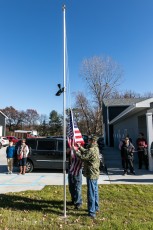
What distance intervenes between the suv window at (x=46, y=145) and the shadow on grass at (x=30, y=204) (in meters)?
5.69

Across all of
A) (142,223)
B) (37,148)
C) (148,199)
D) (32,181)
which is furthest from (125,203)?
(37,148)

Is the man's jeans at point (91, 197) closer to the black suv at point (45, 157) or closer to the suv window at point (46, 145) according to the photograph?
the black suv at point (45, 157)

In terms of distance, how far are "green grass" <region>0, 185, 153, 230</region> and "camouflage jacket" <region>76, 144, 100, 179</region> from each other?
1.08m

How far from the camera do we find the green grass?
19.5 ft

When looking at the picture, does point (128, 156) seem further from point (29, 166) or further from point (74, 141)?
point (74, 141)

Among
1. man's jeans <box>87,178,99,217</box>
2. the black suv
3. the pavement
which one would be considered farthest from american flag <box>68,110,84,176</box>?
the black suv

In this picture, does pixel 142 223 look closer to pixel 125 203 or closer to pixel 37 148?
pixel 125 203

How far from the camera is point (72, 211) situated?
22.6 ft

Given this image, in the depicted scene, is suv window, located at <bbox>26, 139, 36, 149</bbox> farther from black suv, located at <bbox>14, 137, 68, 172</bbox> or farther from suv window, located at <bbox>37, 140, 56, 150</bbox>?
suv window, located at <bbox>37, 140, 56, 150</bbox>

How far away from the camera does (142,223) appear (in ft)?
19.7

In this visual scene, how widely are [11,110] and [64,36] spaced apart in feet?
298

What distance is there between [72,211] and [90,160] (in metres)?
1.58

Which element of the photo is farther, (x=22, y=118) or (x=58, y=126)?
(x=22, y=118)

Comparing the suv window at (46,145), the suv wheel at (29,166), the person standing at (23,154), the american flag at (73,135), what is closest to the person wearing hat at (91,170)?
the american flag at (73,135)
